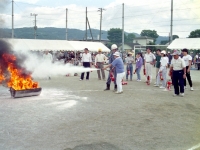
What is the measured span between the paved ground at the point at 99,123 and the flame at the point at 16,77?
0.55 metres

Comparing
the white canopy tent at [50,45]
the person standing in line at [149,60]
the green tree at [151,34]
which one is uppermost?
the green tree at [151,34]

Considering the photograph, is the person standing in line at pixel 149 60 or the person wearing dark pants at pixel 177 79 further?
the person standing in line at pixel 149 60

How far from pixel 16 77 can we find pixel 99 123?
5.00 m

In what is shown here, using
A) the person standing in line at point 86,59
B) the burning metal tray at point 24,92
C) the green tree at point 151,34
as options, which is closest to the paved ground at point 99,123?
the burning metal tray at point 24,92

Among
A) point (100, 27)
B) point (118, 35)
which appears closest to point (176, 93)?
point (100, 27)

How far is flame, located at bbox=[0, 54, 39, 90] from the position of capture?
1033 cm

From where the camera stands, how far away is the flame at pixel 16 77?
10328 mm

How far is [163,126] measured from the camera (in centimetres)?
664

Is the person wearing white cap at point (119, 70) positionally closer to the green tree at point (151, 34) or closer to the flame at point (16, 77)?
the flame at point (16, 77)

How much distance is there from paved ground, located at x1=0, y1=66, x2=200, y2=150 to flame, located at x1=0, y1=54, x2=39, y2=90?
554mm

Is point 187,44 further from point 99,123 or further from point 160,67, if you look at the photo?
point 99,123

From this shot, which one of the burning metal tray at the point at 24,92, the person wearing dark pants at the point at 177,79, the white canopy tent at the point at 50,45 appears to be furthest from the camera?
the white canopy tent at the point at 50,45

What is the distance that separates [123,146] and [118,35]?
3691 inches

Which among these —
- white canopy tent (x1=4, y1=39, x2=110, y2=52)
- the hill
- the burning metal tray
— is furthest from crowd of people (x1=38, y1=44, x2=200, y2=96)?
white canopy tent (x1=4, y1=39, x2=110, y2=52)
